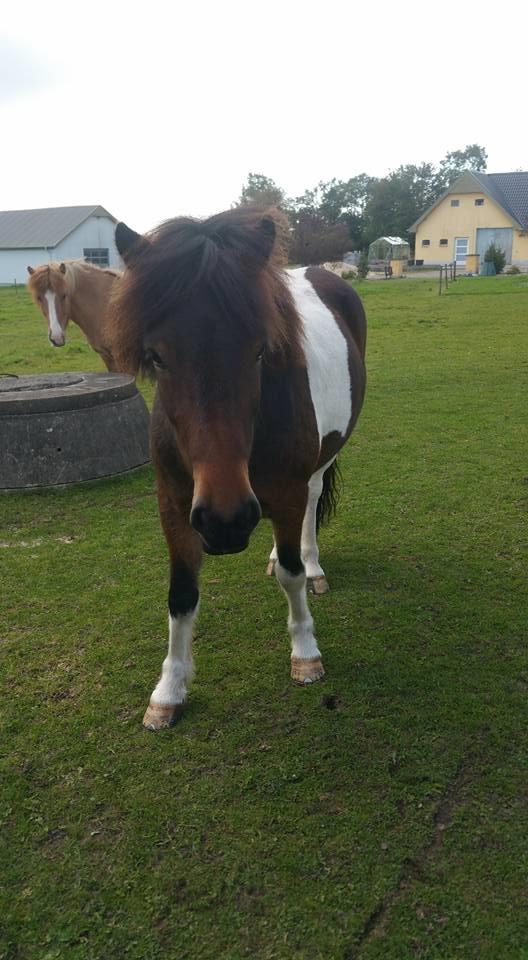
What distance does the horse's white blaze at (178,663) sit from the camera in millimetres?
2713

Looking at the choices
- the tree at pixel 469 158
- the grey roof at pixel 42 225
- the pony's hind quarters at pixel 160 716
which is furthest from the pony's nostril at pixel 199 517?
the tree at pixel 469 158

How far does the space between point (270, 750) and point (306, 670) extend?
496mm

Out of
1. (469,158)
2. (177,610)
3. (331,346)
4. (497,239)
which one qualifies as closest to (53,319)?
(331,346)

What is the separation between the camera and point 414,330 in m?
13.6

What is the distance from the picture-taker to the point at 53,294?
7906 mm

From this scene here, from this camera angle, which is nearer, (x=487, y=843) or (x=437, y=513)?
(x=487, y=843)

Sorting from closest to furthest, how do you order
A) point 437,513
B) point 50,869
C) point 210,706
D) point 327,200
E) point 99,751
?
point 50,869, point 99,751, point 210,706, point 437,513, point 327,200

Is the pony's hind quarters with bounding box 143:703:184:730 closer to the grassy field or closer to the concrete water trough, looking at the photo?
the grassy field

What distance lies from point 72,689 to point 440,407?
565 cm

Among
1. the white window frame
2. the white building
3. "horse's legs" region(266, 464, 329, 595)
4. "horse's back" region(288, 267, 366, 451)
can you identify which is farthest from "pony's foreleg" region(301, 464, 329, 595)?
the white building

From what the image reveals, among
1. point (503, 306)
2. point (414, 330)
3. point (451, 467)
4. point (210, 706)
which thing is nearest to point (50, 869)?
point (210, 706)

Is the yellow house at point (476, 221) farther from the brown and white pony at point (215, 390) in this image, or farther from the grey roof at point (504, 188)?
the brown and white pony at point (215, 390)

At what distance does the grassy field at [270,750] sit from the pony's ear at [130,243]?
5.94 feet

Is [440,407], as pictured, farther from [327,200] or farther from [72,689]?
[327,200]
